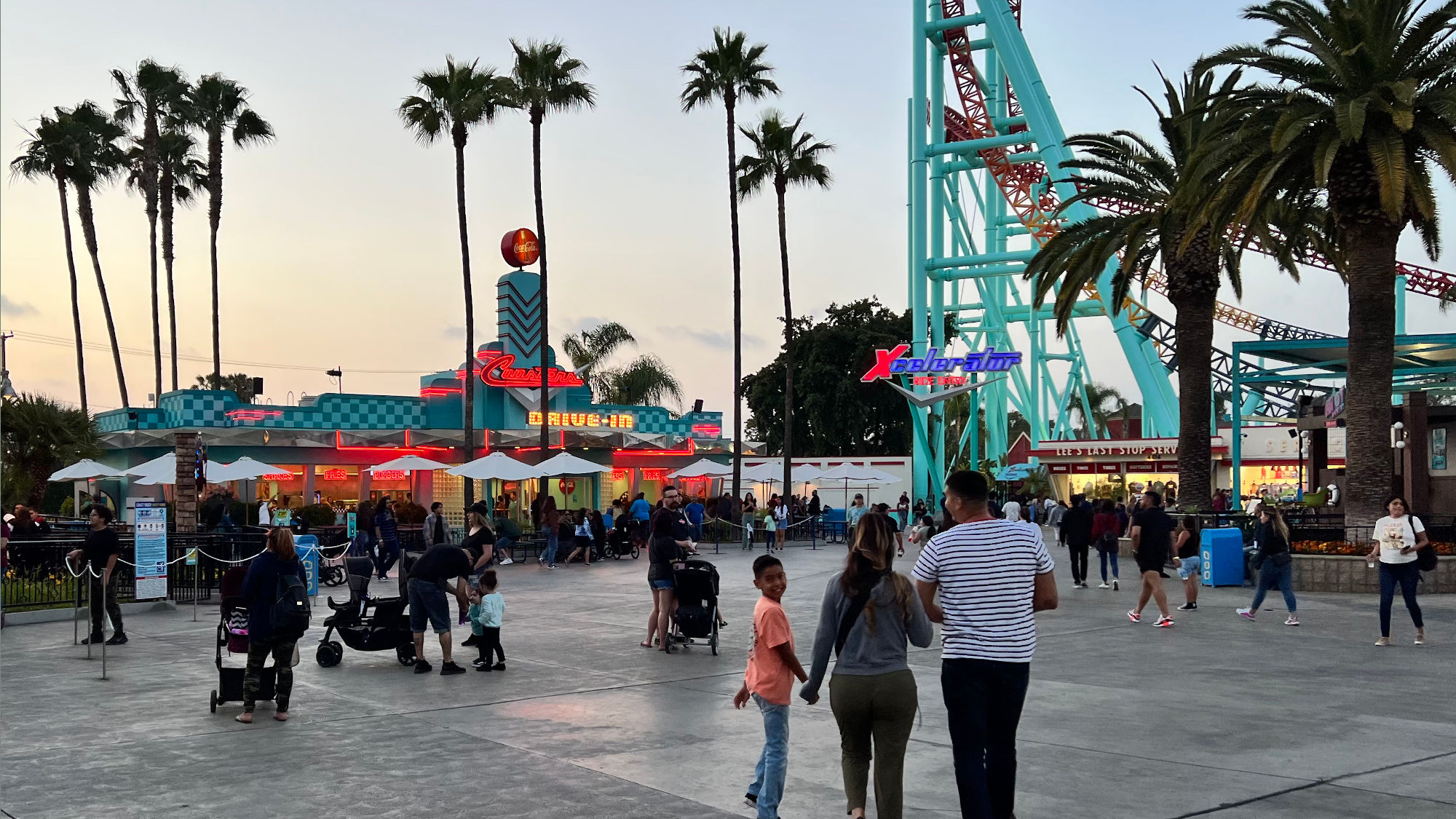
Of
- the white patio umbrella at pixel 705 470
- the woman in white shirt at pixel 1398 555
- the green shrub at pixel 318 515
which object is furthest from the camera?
the white patio umbrella at pixel 705 470

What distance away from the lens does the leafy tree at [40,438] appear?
33.2 metres

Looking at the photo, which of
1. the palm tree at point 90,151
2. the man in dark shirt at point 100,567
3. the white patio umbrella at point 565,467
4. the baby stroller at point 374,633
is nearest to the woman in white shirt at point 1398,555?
the baby stroller at point 374,633

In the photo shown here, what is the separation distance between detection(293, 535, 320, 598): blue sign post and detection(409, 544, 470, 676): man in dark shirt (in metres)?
8.73

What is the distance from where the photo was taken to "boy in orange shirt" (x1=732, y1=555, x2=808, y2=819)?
6160mm

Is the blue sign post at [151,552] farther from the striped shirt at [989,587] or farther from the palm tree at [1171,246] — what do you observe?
the palm tree at [1171,246]

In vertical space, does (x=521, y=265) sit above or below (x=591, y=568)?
above

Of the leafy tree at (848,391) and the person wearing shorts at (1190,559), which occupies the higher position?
the leafy tree at (848,391)

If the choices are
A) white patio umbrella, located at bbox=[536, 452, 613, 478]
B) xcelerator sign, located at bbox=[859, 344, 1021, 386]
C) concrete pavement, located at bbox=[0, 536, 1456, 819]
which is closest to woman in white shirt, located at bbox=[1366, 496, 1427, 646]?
concrete pavement, located at bbox=[0, 536, 1456, 819]

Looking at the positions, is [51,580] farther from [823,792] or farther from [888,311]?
[888,311]

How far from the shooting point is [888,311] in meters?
63.6

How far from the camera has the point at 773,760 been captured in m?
6.17

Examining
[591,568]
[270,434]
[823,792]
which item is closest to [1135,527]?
[823,792]

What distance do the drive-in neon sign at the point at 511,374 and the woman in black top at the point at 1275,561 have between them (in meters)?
29.8

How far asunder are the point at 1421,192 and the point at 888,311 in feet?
146
